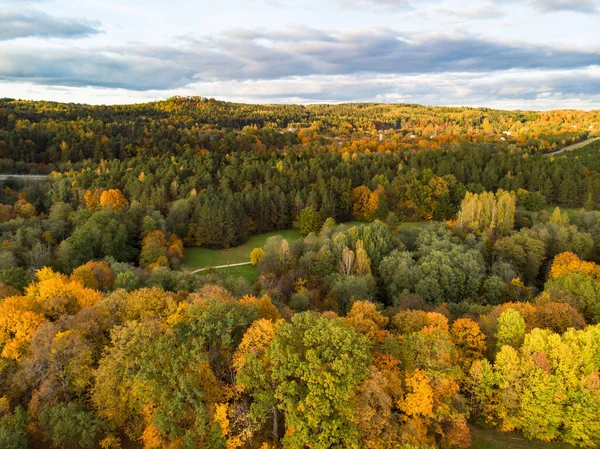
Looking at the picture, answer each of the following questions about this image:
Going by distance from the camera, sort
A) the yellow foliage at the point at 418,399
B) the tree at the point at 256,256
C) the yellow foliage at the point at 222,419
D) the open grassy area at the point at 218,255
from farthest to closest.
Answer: the open grassy area at the point at 218,255 < the tree at the point at 256,256 < the yellow foliage at the point at 418,399 < the yellow foliage at the point at 222,419

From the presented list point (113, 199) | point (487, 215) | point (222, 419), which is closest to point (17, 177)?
point (113, 199)

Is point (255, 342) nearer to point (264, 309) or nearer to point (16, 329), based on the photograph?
point (264, 309)

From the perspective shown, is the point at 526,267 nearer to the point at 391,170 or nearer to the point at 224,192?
the point at 391,170

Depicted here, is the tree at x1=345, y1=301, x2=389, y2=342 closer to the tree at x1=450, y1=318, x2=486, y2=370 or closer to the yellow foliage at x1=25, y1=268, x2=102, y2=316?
the tree at x1=450, y1=318, x2=486, y2=370

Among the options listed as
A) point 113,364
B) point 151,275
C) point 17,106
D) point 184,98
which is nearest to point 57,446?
point 113,364

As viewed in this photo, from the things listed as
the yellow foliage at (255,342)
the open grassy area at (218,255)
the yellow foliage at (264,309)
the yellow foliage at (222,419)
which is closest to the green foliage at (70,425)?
the yellow foliage at (222,419)

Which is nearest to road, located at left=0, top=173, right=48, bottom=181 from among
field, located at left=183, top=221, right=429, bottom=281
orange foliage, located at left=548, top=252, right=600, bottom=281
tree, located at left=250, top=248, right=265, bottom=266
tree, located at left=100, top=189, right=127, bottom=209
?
tree, located at left=100, top=189, right=127, bottom=209

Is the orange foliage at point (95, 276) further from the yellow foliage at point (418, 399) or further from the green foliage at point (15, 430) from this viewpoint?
the yellow foliage at point (418, 399)
